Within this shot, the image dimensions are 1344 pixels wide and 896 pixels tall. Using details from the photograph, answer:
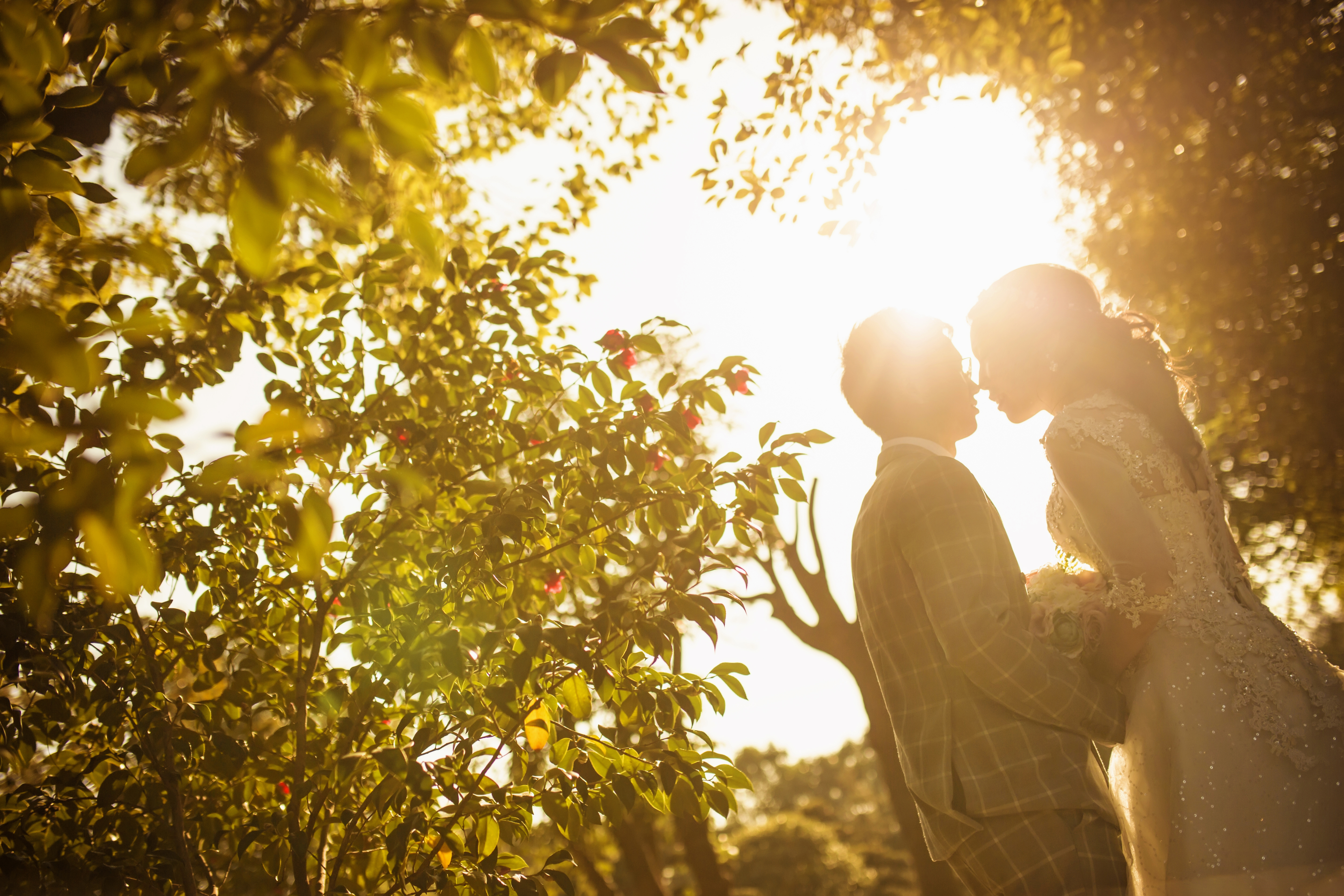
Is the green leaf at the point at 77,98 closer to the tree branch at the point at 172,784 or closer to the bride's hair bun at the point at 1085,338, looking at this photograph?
the tree branch at the point at 172,784

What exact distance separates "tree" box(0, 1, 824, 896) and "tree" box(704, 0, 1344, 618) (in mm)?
7951

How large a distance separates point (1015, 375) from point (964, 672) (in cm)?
111

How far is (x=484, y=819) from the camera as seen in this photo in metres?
1.95

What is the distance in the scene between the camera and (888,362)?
2.31 m

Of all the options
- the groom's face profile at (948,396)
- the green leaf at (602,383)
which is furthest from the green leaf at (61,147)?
the groom's face profile at (948,396)

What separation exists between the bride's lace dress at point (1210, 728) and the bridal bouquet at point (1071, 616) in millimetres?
67

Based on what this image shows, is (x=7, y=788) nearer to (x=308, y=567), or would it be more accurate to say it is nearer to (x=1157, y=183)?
(x=308, y=567)

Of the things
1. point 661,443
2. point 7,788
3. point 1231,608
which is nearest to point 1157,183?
point 1231,608

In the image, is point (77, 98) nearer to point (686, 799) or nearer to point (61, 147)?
point (61, 147)

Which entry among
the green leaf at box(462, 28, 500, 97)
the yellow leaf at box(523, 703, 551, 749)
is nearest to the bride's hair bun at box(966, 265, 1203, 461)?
the yellow leaf at box(523, 703, 551, 749)

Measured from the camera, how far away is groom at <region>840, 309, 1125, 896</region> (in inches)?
69.7

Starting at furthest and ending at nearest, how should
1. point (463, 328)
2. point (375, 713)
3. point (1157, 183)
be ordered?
point (1157, 183) → point (463, 328) → point (375, 713)

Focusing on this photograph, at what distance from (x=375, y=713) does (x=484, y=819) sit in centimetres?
51

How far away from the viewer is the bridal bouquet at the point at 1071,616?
2078mm
